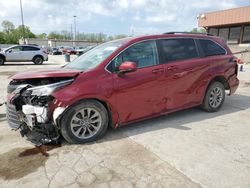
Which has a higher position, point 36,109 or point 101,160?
point 36,109

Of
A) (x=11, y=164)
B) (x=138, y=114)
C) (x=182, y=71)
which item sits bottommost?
(x=11, y=164)

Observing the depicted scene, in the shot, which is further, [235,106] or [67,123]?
Answer: [235,106]

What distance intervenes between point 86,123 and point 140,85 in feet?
3.77

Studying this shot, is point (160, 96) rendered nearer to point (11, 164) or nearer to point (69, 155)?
point (69, 155)

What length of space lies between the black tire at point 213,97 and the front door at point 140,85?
53.5 inches

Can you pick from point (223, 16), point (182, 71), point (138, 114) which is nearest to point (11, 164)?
point (138, 114)

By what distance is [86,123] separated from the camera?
3.85 m

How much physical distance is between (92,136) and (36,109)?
99 centimetres

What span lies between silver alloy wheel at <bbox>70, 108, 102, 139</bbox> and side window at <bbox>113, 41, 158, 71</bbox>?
966 millimetres

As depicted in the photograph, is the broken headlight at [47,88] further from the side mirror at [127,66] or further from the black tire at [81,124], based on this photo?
the side mirror at [127,66]

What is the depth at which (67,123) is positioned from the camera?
3.66 metres

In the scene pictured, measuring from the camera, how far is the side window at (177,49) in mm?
4535

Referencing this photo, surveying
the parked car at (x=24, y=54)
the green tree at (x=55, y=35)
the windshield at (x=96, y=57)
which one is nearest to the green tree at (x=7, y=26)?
the green tree at (x=55, y=35)

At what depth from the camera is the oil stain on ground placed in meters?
3.04
